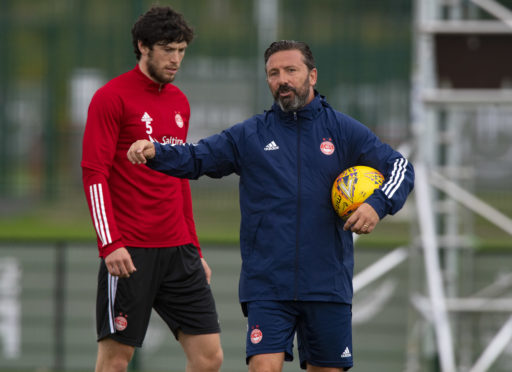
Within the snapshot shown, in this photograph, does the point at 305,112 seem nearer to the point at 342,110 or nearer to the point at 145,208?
the point at 145,208

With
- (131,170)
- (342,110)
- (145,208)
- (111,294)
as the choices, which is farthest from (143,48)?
(342,110)

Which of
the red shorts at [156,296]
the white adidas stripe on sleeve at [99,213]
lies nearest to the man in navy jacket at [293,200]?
the white adidas stripe on sleeve at [99,213]

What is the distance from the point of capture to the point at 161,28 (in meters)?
4.36

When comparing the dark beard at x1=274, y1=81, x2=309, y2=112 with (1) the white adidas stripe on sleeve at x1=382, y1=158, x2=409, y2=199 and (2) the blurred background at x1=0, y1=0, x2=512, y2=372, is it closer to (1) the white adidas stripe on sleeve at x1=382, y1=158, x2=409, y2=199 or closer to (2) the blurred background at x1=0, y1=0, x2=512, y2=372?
(1) the white adidas stripe on sleeve at x1=382, y1=158, x2=409, y2=199

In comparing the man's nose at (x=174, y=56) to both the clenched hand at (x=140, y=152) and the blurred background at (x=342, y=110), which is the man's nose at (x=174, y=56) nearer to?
the clenched hand at (x=140, y=152)

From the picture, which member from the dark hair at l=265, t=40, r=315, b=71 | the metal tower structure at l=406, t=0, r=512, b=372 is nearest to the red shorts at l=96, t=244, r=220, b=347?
the dark hair at l=265, t=40, r=315, b=71

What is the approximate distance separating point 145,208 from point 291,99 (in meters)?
0.97

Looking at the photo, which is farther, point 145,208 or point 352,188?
point 145,208

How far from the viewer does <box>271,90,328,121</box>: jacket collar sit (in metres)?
4.07

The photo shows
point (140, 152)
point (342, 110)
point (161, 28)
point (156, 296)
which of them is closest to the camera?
point (140, 152)

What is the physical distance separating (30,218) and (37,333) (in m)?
6.02

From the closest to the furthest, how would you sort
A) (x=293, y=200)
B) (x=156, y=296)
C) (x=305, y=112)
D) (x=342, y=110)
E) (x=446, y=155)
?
1. (x=293, y=200)
2. (x=305, y=112)
3. (x=156, y=296)
4. (x=446, y=155)
5. (x=342, y=110)

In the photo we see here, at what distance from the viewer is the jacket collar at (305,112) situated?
4070 mm

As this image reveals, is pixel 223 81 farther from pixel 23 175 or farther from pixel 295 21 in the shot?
pixel 23 175
